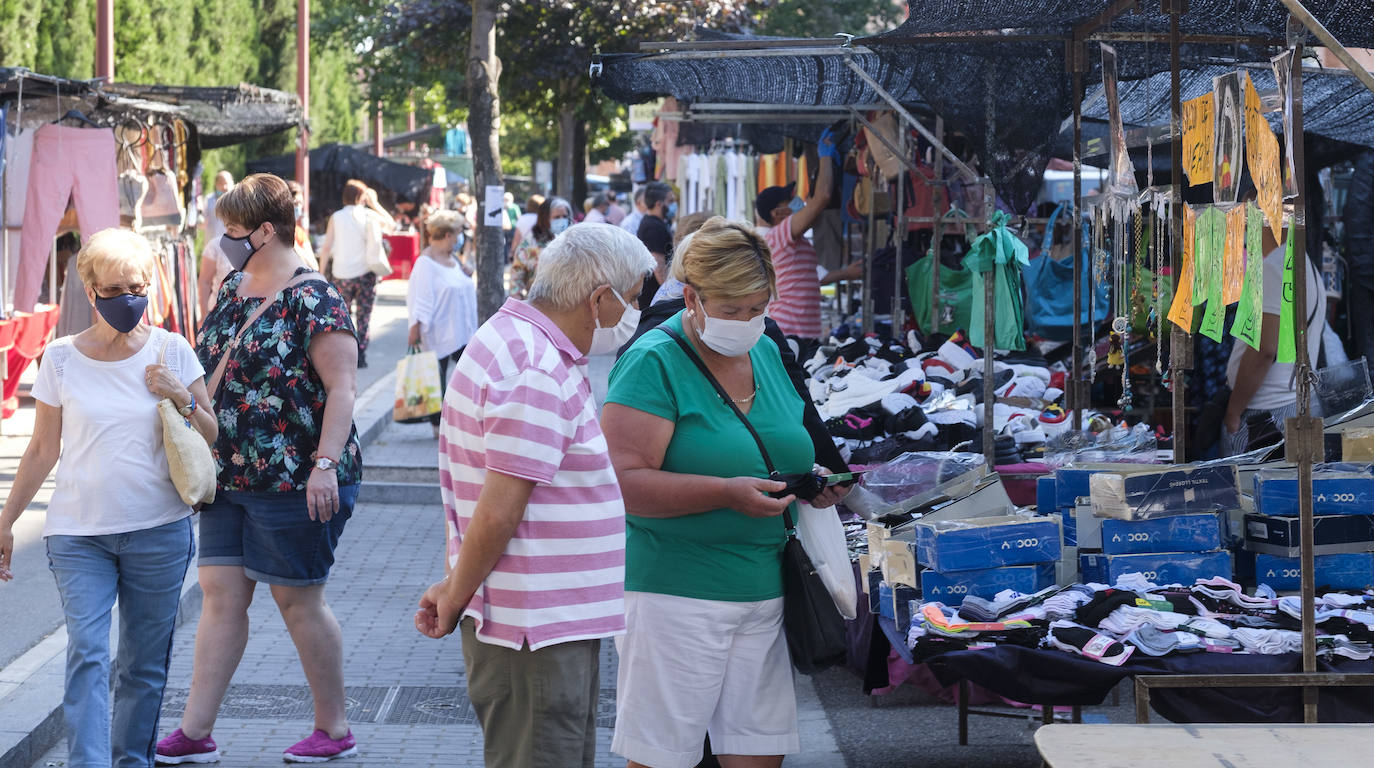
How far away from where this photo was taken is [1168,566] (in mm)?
4844

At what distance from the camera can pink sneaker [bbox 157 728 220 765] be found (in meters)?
5.07

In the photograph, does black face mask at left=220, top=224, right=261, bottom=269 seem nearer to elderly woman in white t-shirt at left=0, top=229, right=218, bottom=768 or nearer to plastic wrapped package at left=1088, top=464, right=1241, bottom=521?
elderly woman in white t-shirt at left=0, top=229, right=218, bottom=768

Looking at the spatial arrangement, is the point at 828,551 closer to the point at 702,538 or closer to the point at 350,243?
the point at 702,538

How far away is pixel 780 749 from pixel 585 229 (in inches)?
56.5

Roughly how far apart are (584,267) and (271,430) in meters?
1.92

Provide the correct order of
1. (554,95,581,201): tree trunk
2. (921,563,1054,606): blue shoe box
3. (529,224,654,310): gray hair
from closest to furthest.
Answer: (529,224,654,310): gray hair → (921,563,1054,606): blue shoe box → (554,95,581,201): tree trunk

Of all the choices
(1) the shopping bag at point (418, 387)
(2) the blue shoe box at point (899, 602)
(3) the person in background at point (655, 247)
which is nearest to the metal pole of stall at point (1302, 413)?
(2) the blue shoe box at point (899, 602)

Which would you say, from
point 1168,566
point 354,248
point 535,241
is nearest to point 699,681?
point 1168,566

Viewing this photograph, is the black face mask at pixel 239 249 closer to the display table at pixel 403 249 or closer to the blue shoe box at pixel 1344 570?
the blue shoe box at pixel 1344 570

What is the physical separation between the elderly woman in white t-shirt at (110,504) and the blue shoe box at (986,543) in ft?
7.48

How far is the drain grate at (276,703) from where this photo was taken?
5.75 metres

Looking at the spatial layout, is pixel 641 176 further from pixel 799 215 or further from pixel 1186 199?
pixel 1186 199

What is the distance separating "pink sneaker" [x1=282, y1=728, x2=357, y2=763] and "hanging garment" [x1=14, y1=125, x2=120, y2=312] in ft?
22.4

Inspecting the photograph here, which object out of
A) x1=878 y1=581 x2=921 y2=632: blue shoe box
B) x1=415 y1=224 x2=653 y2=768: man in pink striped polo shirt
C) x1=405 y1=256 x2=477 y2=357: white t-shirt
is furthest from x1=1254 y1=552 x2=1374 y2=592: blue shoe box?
x1=405 y1=256 x2=477 y2=357: white t-shirt
